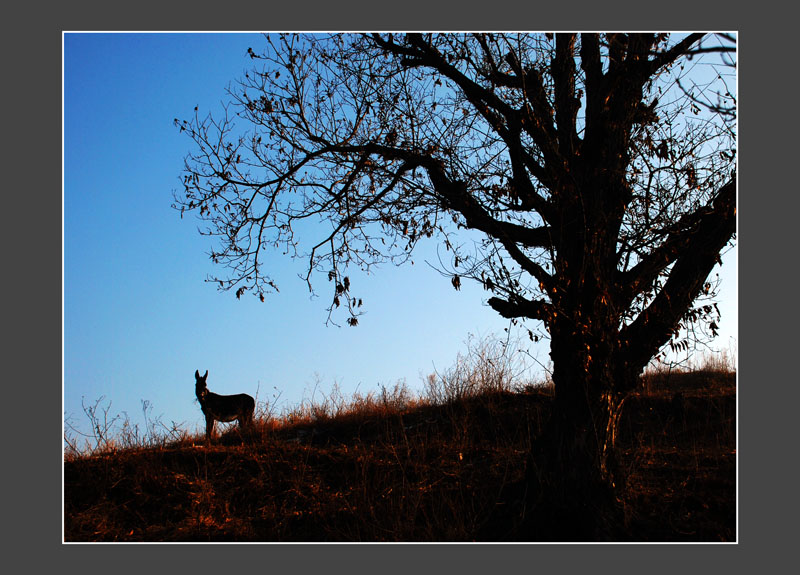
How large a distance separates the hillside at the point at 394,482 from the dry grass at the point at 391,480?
2 centimetres

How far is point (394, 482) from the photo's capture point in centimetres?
751

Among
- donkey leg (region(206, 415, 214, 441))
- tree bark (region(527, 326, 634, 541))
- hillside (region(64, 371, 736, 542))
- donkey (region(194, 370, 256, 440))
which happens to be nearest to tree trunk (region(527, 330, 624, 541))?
tree bark (region(527, 326, 634, 541))

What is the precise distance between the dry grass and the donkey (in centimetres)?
44

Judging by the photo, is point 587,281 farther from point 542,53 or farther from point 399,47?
point 399,47

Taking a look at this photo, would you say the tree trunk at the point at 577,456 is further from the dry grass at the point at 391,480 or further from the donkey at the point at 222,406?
the donkey at the point at 222,406

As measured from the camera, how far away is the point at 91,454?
27.4 feet

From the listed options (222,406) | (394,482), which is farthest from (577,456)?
(222,406)

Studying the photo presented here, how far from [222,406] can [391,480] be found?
167 inches

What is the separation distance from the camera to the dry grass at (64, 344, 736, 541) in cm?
633

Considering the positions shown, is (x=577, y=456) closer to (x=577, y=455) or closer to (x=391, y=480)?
(x=577, y=455)

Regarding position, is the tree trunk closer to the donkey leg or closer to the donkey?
the donkey

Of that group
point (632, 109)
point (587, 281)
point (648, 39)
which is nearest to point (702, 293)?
point (587, 281)

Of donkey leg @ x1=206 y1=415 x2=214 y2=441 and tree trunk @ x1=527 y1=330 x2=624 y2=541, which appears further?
donkey leg @ x1=206 y1=415 x2=214 y2=441

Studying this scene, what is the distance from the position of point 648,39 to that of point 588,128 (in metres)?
1.04
